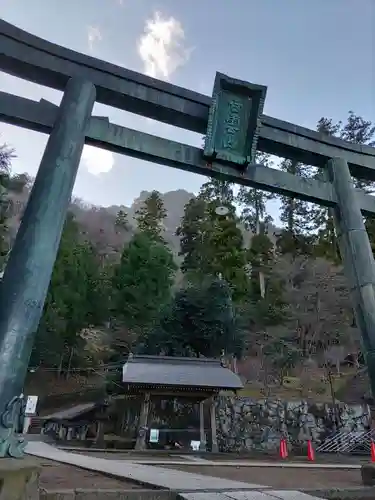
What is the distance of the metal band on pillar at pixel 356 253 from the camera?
459 centimetres

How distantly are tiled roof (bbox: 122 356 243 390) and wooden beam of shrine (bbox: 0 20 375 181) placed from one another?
11828 millimetres

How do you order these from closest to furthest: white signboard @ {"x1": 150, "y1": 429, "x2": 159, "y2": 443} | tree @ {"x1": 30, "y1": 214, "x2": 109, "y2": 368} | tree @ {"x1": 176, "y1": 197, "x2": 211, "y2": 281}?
1. white signboard @ {"x1": 150, "y1": 429, "x2": 159, "y2": 443}
2. tree @ {"x1": 30, "y1": 214, "x2": 109, "y2": 368}
3. tree @ {"x1": 176, "y1": 197, "x2": 211, "y2": 281}

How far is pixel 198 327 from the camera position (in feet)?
77.0

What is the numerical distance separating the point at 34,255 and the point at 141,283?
1010 inches

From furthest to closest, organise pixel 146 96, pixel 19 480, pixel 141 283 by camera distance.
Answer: pixel 141 283 < pixel 146 96 < pixel 19 480

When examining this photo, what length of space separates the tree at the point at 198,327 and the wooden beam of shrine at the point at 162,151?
18.1 meters

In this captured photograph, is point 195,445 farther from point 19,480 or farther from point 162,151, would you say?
point 19,480

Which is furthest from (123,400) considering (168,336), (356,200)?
(356,200)

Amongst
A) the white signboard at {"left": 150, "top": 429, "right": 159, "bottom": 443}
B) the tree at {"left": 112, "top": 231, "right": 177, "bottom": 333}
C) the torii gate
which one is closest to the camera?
the torii gate

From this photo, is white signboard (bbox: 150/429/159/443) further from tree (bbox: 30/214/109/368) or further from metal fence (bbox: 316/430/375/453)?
tree (bbox: 30/214/109/368)

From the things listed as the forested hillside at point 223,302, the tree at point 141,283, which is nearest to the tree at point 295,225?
the forested hillside at point 223,302

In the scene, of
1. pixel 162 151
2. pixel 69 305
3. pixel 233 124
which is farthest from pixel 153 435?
pixel 69 305

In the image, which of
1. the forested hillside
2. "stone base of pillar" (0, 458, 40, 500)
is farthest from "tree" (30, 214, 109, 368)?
"stone base of pillar" (0, 458, 40, 500)

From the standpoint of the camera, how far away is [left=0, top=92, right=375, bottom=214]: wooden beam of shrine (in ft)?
15.7
